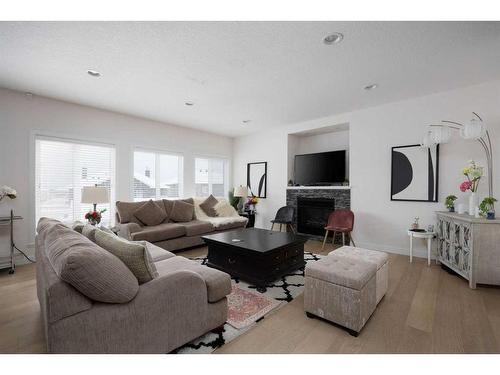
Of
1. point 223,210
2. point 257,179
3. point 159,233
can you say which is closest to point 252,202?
point 257,179

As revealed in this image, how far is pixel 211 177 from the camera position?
635 centimetres

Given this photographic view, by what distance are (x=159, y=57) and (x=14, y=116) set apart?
8.92ft

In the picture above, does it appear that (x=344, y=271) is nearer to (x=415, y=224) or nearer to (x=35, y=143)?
(x=415, y=224)

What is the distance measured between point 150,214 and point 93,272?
319cm

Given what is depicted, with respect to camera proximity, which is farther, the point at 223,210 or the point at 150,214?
the point at 223,210

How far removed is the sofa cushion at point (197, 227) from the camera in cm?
426

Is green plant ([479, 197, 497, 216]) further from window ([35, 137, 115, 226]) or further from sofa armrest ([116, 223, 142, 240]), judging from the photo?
window ([35, 137, 115, 226])

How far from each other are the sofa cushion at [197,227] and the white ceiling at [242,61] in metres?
2.17

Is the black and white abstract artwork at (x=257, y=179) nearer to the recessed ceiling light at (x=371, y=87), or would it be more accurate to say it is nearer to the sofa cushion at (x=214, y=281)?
the recessed ceiling light at (x=371, y=87)

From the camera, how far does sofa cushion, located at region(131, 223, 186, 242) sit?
3675 mm

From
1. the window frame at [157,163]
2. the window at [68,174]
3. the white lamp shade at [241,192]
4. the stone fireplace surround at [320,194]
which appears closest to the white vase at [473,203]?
the stone fireplace surround at [320,194]

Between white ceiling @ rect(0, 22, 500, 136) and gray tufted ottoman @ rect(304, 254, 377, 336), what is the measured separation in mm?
2132

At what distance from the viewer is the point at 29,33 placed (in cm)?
216

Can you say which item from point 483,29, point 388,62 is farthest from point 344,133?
point 483,29
